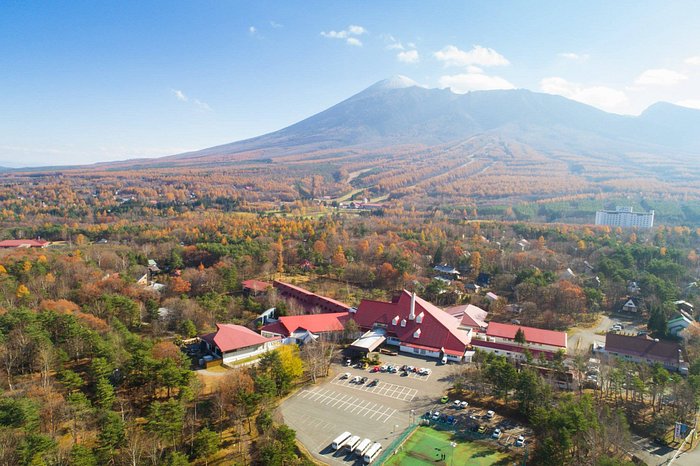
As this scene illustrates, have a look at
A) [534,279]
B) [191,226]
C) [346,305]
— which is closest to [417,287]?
[346,305]

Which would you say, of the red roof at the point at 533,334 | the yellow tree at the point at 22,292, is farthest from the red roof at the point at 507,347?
the yellow tree at the point at 22,292

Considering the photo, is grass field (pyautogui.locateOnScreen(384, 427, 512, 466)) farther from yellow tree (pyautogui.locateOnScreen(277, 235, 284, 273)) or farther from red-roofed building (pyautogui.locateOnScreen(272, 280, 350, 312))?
yellow tree (pyautogui.locateOnScreen(277, 235, 284, 273))

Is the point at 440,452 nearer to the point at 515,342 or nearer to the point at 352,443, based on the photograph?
the point at 352,443

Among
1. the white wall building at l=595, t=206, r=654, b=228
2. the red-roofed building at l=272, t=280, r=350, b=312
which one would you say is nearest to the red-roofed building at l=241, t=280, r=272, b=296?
the red-roofed building at l=272, t=280, r=350, b=312

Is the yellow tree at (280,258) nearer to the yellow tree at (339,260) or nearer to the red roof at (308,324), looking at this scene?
the yellow tree at (339,260)

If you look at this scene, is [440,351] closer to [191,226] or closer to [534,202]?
[191,226]
